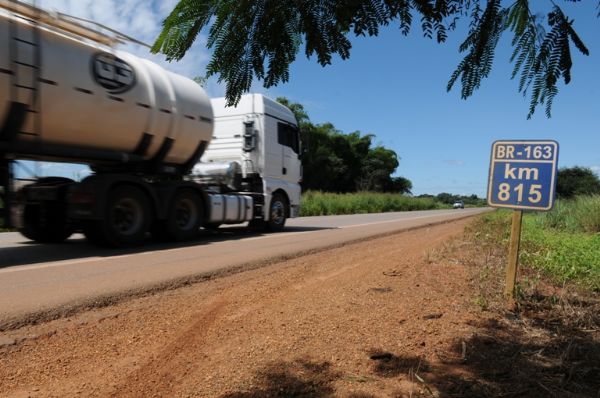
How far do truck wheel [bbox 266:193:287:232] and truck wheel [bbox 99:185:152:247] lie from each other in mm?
4291


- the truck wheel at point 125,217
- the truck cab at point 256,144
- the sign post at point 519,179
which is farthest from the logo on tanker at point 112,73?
the sign post at point 519,179

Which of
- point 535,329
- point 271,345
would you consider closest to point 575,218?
point 535,329

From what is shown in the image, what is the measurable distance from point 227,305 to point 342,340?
1432mm

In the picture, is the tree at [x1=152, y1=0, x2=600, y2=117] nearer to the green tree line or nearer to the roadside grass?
the roadside grass

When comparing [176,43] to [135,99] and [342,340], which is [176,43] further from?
[135,99]

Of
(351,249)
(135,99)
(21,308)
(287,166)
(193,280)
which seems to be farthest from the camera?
(287,166)

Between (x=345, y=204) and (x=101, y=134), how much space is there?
24400mm

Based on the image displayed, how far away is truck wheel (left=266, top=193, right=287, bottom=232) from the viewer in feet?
42.0

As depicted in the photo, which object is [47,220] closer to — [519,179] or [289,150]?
[289,150]

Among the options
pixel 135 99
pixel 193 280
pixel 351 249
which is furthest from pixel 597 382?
pixel 135 99

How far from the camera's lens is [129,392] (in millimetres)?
2641

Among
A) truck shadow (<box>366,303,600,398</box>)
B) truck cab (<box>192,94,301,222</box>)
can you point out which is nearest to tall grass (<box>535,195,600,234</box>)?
truck cab (<box>192,94,301,222</box>)

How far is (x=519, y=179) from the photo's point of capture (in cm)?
432

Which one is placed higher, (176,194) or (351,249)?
(176,194)
